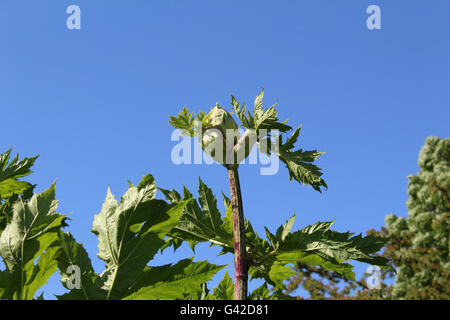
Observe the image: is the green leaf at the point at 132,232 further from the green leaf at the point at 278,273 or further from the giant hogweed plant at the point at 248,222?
the green leaf at the point at 278,273

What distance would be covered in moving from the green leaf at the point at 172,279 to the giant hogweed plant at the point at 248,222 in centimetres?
47

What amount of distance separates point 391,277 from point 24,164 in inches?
1032

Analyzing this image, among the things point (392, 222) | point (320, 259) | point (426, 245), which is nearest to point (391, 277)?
point (426, 245)

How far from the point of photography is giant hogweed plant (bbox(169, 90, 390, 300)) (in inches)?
70.4

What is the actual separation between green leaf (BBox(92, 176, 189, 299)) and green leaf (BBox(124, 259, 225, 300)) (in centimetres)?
5

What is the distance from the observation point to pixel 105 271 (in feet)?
3.81

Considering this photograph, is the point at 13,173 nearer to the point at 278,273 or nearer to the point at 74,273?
the point at 74,273

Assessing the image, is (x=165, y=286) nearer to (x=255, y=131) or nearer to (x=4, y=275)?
(x=4, y=275)

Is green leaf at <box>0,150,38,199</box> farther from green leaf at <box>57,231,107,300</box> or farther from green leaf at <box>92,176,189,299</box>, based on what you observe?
green leaf at <box>92,176,189,299</box>

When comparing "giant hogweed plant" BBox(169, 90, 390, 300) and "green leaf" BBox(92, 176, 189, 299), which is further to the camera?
"giant hogweed plant" BBox(169, 90, 390, 300)

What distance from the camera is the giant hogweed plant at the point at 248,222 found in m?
1.79

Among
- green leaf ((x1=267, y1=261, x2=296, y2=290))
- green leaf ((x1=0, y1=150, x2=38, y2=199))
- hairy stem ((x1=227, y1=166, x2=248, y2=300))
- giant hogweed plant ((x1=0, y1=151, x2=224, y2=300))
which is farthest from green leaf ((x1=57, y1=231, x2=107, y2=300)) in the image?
green leaf ((x1=267, y1=261, x2=296, y2=290))

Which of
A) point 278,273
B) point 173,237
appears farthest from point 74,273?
point 278,273
